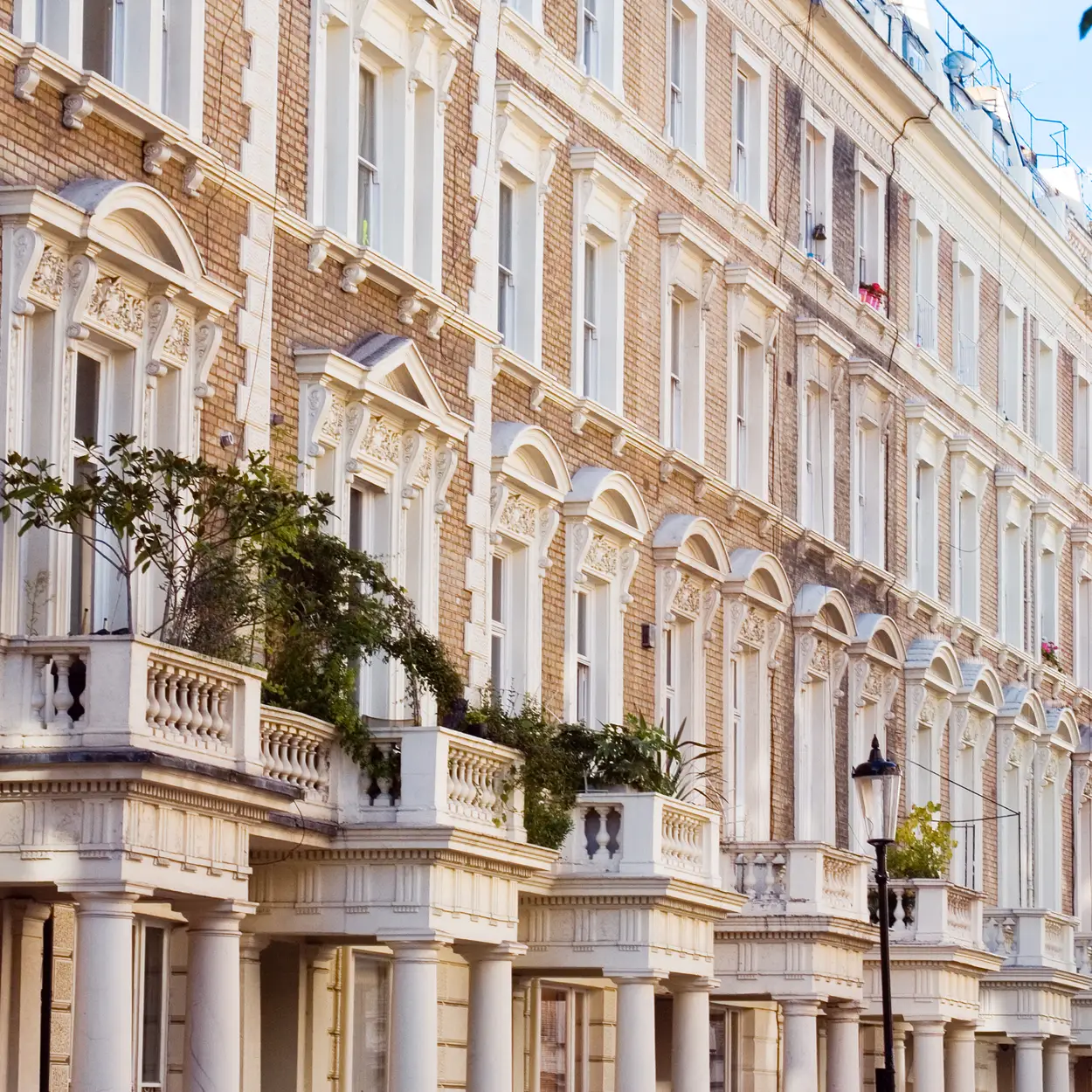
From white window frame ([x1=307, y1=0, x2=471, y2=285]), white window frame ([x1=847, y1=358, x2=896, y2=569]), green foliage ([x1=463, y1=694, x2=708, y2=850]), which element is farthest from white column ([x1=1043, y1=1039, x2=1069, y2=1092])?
white window frame ([x1=307, y1=0, x2=471, y2=285])

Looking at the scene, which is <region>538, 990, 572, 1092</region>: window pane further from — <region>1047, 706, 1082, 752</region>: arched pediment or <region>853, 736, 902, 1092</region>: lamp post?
<region>1047, 706, 1082, 752</region>: arched pediment

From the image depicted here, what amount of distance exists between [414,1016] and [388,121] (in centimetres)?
788

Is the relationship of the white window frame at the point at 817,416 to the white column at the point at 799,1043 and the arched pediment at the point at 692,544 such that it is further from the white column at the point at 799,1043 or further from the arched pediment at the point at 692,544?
the white column at the point at 799,1043

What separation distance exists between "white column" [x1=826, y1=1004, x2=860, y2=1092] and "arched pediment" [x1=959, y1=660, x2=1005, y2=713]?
9646 mm

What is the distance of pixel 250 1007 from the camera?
21.9 m

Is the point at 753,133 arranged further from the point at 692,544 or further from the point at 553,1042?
the point at 553,1042

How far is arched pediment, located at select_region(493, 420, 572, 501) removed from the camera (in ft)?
85.5

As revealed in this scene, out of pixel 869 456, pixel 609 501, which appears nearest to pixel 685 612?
pixel 609 501

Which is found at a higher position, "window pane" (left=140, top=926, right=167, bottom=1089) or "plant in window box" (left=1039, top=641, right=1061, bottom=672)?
"plant in window box" (left=1039, top=641, right=1061, bottom=672)

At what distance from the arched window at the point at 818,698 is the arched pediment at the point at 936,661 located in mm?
2884

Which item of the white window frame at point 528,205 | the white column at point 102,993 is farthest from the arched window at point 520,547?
the white column at point 102,993

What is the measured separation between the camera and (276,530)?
65.7 feet

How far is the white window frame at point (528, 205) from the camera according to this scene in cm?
2708

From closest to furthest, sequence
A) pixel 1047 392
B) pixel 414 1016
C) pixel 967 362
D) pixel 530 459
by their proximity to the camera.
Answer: pixel 414 1016 → pixel 530 459 → pixel 967 362 → pixel 1047 392
